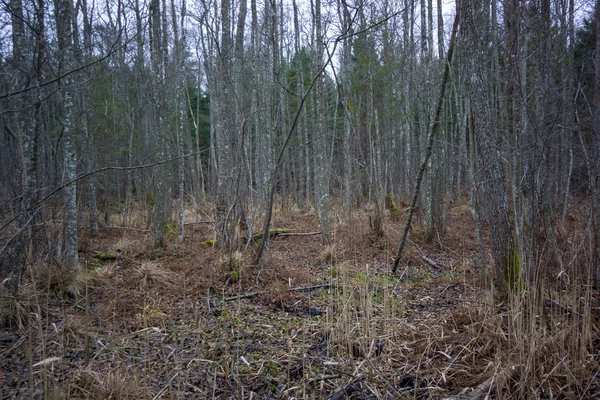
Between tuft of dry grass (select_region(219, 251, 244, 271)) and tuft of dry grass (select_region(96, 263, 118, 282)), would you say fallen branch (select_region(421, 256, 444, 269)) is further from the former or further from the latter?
tuft of dry grass (select_region(96, 263, 118, 282))

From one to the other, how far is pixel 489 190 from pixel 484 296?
1.02 m

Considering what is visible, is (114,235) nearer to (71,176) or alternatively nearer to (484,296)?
(71,176)

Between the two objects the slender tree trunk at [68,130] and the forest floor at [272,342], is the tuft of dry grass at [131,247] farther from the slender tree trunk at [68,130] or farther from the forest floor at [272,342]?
the slender tree trunk at [68,130]

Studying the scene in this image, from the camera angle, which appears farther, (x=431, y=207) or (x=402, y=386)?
(x=431, y=207)

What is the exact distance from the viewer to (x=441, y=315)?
3771 mm

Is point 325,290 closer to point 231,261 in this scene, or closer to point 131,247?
point 231,261

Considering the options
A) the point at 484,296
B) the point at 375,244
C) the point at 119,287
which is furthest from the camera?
the point at 375,244

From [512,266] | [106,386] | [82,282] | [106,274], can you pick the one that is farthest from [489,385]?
[106,274]

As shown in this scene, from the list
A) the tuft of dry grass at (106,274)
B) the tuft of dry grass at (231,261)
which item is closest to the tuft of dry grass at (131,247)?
the tuft of dry grass at (106,274)

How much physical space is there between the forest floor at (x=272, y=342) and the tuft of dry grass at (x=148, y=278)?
0.05ft

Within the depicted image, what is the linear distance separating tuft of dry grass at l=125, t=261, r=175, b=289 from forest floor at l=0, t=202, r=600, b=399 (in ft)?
0.05

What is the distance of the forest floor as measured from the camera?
249 centimetres

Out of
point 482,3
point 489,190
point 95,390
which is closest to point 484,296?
point 489,190

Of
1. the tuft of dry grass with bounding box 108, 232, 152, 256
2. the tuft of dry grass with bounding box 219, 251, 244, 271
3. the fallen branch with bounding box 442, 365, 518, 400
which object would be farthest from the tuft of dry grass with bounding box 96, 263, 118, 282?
the fallen branch with bounding box 442, 365, 518, 400
